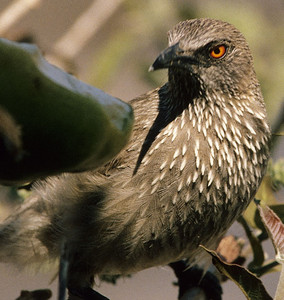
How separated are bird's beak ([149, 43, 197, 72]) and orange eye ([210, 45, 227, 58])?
5.3 inches

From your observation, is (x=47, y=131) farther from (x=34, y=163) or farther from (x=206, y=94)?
(x=206, y=94)

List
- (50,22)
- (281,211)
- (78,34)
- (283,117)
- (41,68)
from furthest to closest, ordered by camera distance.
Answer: (50,22) < (78,34) < (283,117) < (281,211) < (41,68)

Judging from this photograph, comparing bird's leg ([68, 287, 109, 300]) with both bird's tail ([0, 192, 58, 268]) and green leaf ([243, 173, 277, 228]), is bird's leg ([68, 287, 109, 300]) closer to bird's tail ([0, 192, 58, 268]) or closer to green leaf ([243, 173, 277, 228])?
bird's tail ([0, 192, 58, 268])

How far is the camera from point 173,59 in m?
2.82

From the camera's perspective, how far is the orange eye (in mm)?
3002

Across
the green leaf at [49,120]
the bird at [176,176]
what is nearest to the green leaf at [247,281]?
the green leaf at [49,120]

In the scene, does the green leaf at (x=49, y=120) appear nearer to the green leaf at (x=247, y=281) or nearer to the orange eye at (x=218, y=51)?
the green leaf at (x=247, y=281)

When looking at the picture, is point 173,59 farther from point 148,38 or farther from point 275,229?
point 275,229

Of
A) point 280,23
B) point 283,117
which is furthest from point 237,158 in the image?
point 280,23

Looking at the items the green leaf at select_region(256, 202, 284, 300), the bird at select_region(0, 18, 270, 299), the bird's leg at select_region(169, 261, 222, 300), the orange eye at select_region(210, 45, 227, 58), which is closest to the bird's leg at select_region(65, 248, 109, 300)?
the bird at select_region(0, 18, 270, 299)

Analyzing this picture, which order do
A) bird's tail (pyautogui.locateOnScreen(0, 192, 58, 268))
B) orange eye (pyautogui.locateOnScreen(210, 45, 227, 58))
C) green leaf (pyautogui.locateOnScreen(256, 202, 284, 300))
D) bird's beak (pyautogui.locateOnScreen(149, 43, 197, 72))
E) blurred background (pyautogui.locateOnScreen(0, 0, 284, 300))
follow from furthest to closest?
blurred background (pyautogui.locateOnScreen(0, 0, 284, 300)) < bird's tail (pyautogui.locateOnScreen(0, 192, 58, 268)) < orange eye (pyautogui.locateOnScreen(210, 45, 227, 58)) < bird's beak (pyautogui.locateOnScreen(149, 43, 197, 72)) < green leaf (pyautogui.locateOnScreen(256, 202, 284, 300))

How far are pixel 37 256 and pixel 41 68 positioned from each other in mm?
2356

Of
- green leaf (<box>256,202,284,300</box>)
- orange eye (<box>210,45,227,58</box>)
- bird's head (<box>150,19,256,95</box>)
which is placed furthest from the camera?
orange eye (<box>210,45,227,58</box>)

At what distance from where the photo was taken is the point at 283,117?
294cm
